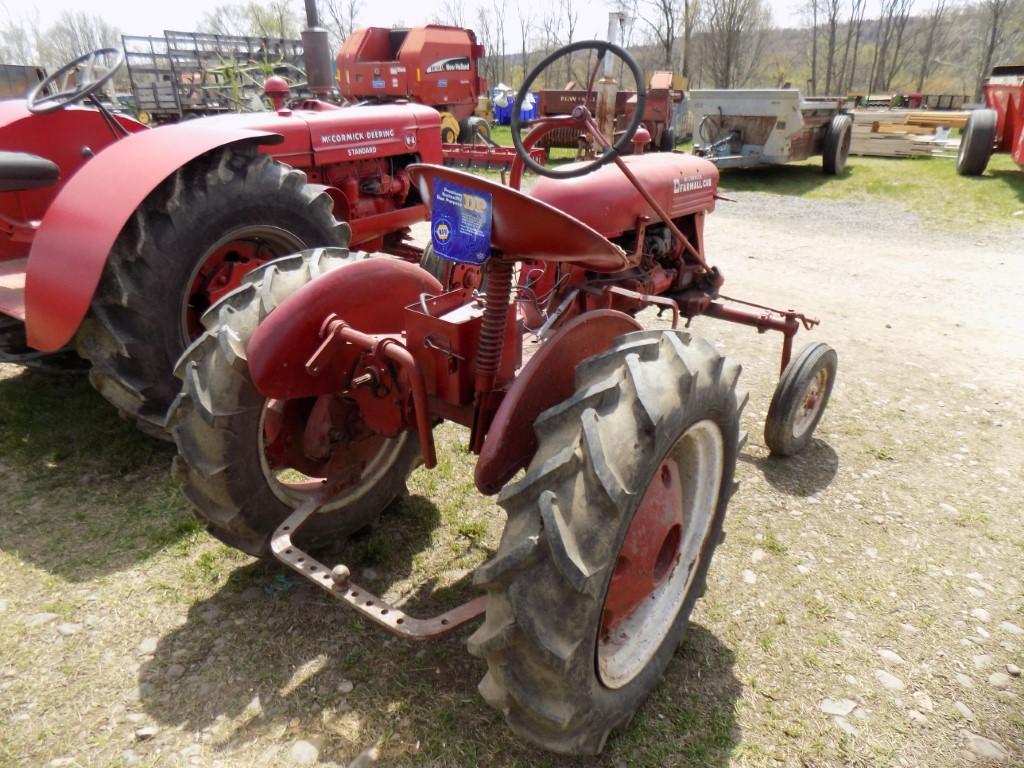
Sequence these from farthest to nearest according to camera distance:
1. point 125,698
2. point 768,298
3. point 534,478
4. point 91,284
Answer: point 768,298 < point 91,284 < point 125,698 < point 534,478

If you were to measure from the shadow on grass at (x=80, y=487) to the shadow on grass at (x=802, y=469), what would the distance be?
2.47m

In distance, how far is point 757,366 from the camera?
14.8 feet

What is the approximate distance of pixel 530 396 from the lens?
1.78 meters

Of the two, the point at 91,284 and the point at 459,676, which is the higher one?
the point at 91,284

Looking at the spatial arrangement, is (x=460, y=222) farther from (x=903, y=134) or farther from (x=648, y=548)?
(x=903, y=134)

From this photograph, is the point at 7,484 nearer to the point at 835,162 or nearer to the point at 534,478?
the point at 534,478

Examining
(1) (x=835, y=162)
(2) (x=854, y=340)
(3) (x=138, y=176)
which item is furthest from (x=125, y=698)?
(1) (x=835, y=162)

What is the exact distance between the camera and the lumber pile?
13.7m

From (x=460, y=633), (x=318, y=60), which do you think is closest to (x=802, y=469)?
(x=460, y=633)

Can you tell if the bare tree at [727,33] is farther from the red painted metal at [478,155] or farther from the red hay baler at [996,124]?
the red painted metal at [478,155]

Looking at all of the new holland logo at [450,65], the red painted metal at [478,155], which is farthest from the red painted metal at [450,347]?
the new holland logo at [450,65]

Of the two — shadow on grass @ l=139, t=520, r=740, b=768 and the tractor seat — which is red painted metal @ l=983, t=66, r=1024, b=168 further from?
the tractor seat

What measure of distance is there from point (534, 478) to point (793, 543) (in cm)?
172

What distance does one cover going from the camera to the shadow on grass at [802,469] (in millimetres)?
3178
